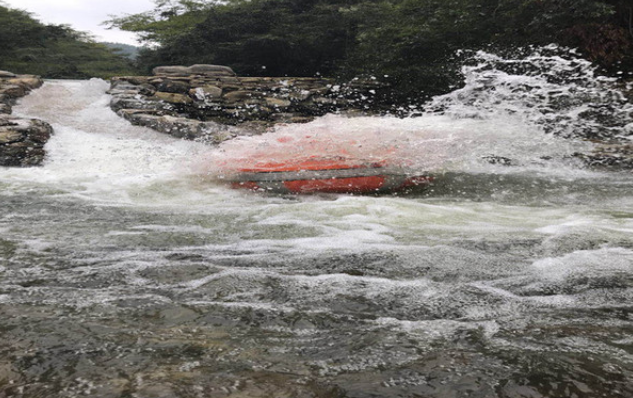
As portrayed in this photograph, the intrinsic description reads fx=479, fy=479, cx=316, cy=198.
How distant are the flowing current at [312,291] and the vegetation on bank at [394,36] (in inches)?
200

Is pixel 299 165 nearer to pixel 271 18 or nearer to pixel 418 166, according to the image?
pixel 418 166

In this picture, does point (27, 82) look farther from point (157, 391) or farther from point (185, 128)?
point (157, 391)

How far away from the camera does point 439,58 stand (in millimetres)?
10742

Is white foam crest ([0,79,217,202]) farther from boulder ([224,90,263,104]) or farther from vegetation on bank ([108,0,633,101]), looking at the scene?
vegetation on bank ([108,0,633,101])

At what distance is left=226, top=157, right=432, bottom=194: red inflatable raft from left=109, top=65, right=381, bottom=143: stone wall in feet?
11.4

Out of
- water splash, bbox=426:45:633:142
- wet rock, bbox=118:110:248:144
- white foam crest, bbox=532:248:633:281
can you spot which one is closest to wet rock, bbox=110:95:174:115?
wet rock, bbox=118:110:248:144

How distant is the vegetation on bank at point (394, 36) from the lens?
371 inches

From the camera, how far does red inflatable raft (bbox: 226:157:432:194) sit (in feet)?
17.5

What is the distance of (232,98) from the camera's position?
10.1m

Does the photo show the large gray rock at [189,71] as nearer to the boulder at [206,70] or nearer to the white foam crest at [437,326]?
the boulder at [206,70]

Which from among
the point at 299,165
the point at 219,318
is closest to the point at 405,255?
the point at 219,318

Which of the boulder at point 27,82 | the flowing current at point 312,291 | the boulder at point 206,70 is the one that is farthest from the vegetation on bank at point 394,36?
the flowing current at point 312,291

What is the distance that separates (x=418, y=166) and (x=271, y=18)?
8814 millimetres

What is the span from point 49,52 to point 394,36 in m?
13.2
